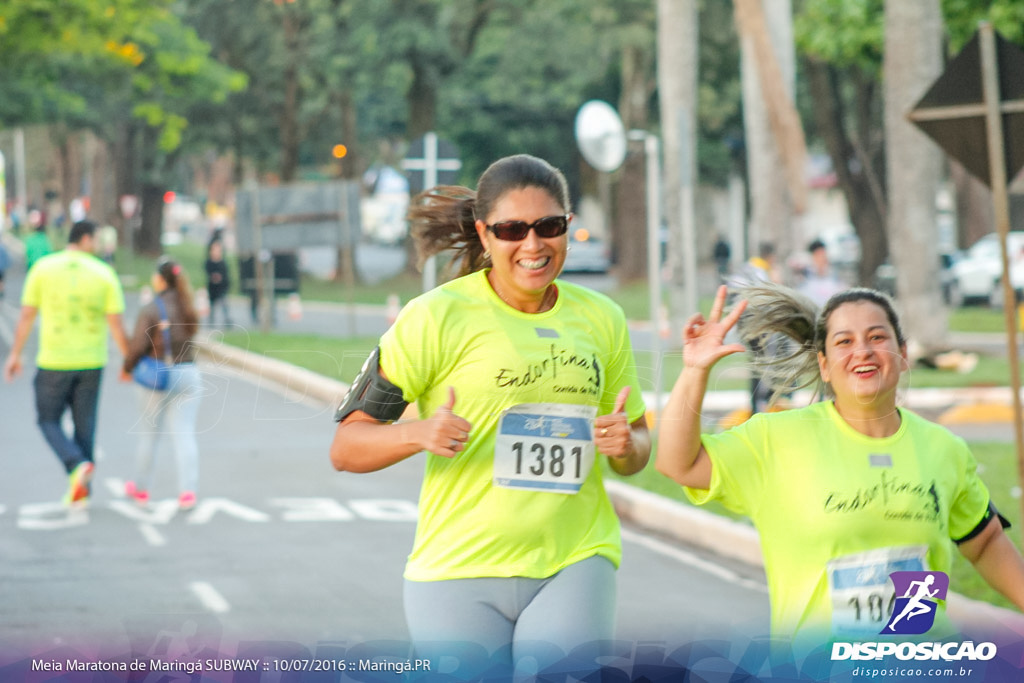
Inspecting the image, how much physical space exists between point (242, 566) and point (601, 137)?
572 centimetres

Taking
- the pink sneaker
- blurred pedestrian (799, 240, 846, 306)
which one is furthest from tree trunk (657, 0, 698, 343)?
the pink sneaker

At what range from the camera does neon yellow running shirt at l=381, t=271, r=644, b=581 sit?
12.8ft

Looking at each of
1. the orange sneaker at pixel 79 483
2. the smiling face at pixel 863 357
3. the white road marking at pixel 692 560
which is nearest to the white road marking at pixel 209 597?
the orange sneaker at pixel 79 483

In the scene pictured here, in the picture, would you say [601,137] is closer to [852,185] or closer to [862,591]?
[862,591]

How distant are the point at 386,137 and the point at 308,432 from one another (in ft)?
149

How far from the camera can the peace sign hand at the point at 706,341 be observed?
3.63 m

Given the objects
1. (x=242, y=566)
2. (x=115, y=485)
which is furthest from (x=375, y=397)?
(x=115, y=485)

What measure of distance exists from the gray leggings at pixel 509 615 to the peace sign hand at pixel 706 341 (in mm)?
626

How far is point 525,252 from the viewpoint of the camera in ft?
13.1

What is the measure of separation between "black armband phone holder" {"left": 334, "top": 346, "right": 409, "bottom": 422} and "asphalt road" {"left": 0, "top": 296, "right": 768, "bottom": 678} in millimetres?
594

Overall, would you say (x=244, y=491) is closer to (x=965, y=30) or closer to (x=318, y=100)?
(x=965, y=30)

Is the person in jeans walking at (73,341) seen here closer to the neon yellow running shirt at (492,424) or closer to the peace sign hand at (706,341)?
the neon yellow running shirt at (492,424)

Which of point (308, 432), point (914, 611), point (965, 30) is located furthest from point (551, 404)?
point (965, 30)

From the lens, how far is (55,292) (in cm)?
1072
